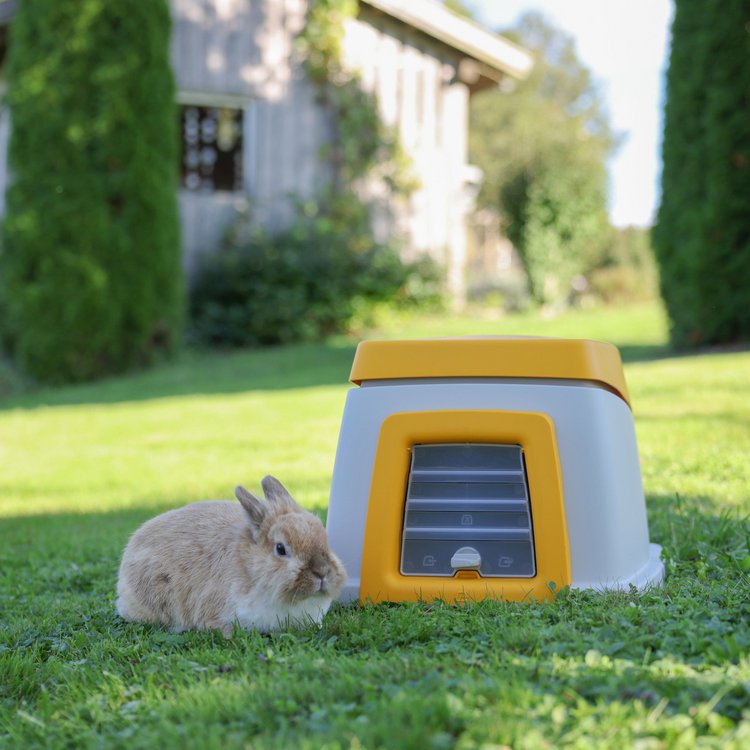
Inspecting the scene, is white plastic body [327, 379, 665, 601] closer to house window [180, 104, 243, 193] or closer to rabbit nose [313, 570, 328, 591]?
rabbit nose [313, 570, 328, 591]

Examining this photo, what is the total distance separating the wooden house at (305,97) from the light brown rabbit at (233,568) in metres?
11.3

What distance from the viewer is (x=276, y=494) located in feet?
10.4

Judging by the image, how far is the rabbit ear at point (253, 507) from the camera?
9.98 ft

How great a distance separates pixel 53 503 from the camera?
5.91 meters

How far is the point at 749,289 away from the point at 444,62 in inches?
267

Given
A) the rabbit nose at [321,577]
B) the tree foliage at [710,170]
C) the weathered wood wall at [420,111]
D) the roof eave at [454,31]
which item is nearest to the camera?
the rabbit nose at [321,577]

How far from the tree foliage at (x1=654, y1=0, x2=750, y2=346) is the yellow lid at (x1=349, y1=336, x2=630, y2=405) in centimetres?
715

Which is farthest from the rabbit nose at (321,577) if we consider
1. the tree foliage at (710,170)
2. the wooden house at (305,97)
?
the wooden house at (305,97)

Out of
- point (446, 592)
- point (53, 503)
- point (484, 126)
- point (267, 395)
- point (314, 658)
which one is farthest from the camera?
point (484, 126)

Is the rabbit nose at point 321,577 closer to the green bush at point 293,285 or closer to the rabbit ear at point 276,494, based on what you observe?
the rabbit ear at point 276,494

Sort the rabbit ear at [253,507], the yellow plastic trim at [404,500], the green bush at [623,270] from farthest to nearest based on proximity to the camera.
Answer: the green bush at [623,270] < the yellow plastic trim at [404,500] < the rabbit ear at [253,507]

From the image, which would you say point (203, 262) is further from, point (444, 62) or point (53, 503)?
point (53, 503)

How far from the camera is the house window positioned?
15.2 meters

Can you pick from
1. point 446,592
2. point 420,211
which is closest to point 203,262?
point 420,211
